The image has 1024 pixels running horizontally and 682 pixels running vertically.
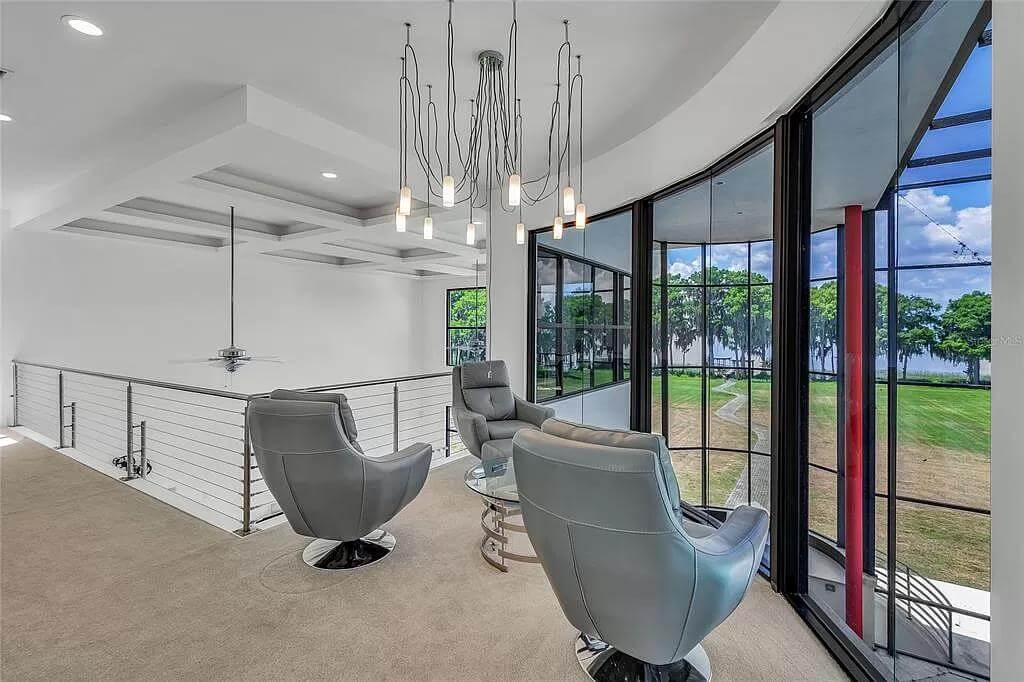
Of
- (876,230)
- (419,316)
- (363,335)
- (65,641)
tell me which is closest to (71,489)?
(65,641)

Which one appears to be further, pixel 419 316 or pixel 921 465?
A: pixel 419 316

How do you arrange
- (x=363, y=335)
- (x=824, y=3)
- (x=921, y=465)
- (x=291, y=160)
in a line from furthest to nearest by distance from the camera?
(x=363, y=335) < (x=291, y=160) < (x=824, y=3) < (x=921, y=465)

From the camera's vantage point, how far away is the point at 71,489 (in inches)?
165

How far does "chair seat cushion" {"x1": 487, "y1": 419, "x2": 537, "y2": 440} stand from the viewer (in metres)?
4.48

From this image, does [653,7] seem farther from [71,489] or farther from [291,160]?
[71,489]

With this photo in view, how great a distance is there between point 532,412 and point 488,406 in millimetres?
438

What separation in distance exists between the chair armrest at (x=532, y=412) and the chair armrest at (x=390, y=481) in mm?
1929

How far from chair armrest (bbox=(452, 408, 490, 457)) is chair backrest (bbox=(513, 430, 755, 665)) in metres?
2.60

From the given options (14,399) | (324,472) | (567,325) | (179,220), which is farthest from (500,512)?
(14,399)

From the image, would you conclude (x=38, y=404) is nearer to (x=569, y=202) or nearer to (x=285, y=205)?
(x=285, y=205)

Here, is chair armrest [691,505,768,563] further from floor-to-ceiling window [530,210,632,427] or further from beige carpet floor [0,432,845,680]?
floor-to-ceiling window [530,210,632,427]

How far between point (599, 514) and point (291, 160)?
381cm

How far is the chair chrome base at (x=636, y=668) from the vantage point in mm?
1903

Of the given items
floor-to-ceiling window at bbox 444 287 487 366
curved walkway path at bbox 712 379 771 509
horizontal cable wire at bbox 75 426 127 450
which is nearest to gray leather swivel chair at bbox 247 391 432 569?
curved walkway path at bbox 712 379 771 509
